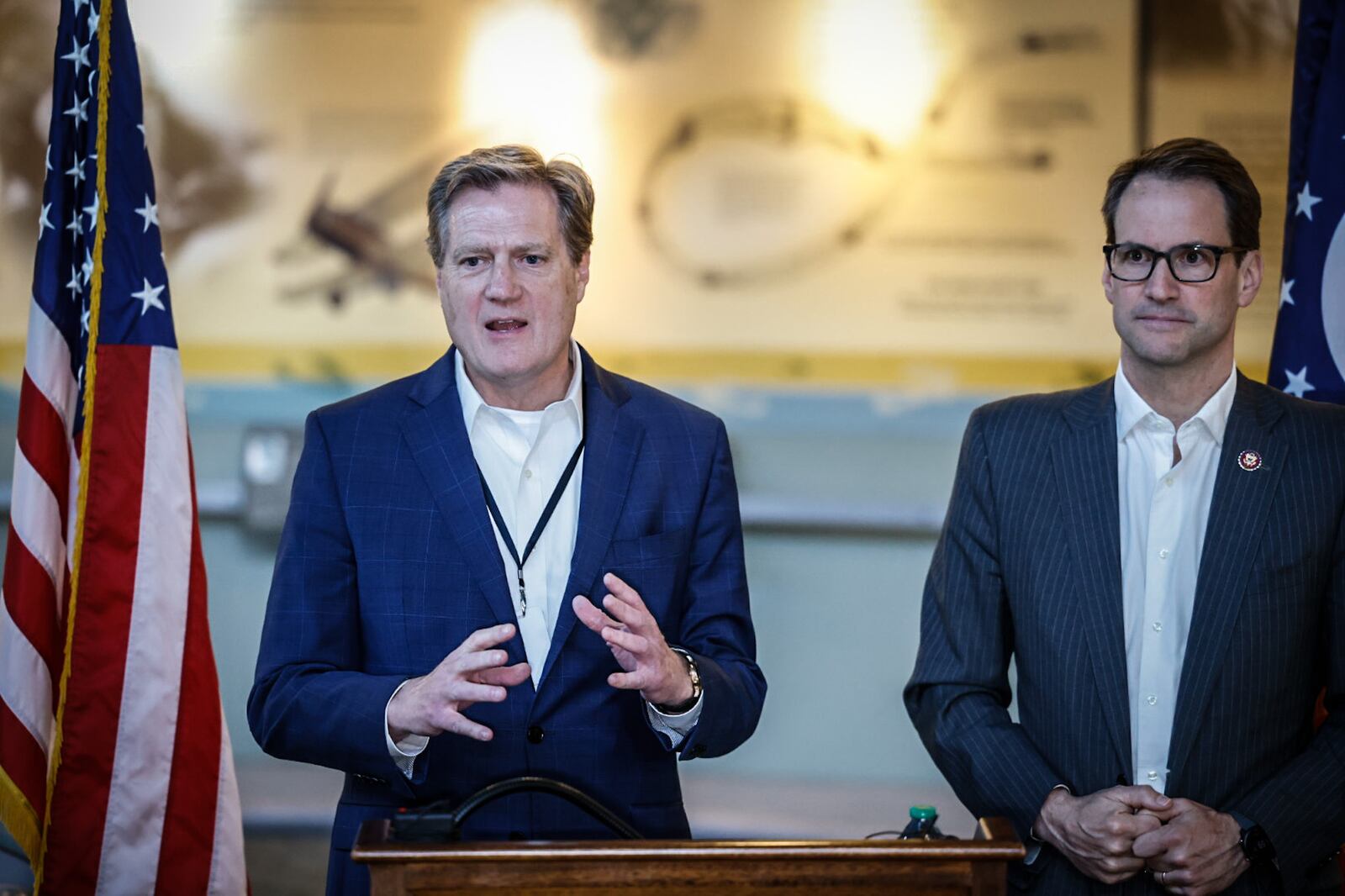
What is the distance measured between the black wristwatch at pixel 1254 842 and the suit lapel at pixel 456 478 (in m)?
1.04

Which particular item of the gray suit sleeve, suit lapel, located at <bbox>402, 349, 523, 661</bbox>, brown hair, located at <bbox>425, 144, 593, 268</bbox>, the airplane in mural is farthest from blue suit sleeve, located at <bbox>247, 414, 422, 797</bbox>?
the airplane in mural

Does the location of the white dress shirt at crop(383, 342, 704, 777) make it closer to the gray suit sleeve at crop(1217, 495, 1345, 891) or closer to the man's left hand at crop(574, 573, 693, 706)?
the man's left hand at crop(574, 573, 693, 706)

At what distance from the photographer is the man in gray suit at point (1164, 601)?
1984 mm

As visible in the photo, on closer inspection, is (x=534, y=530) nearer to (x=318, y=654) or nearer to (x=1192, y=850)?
(x=318, y=654)

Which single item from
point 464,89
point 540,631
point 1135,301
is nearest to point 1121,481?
point 1135,301

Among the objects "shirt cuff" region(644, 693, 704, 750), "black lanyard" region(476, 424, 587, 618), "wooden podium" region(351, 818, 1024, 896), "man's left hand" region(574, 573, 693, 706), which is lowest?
Result: "wooden podium" region(351, 818, 1024, 896)

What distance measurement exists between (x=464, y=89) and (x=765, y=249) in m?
0.96

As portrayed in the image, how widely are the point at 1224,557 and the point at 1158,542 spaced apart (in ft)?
0.30

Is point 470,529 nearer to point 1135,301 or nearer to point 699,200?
point 1135,301

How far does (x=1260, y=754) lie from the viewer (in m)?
2.01

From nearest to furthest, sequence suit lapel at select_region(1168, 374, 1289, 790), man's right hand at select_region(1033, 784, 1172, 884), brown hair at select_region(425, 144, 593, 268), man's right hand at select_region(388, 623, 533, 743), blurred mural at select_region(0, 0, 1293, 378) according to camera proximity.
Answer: man's right hand at select_region(388, 623, 533, 743), man's right hand at select_region(1033, 784, 1172, 884), suit lapel at select_region(1168, 374, 1289, 790), brown hair at select_region(425, 144, 593, 268), blurred mural at select_region(0, 0, 1293, 378)

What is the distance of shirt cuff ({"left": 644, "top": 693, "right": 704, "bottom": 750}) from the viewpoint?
195cm

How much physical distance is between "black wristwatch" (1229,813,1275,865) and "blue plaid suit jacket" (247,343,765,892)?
699 mm

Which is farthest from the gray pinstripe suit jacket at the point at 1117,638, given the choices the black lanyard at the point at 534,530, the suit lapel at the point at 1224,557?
the black lanyard at the point at 534,530
